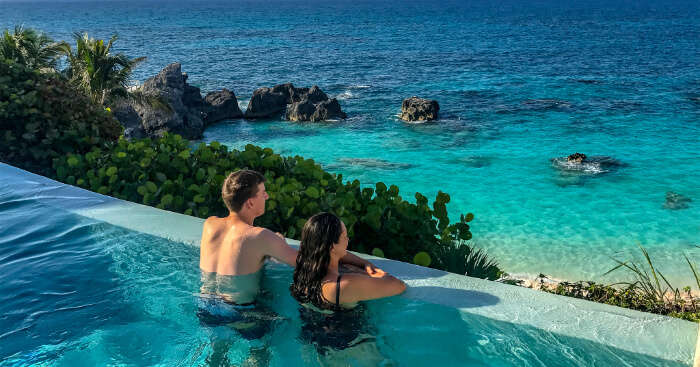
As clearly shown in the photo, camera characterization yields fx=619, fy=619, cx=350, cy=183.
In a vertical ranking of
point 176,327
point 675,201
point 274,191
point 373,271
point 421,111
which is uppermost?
point 421,111

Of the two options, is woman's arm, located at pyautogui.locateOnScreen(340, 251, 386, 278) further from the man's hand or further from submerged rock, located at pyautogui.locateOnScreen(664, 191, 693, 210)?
submerged rock, located at pyautogui.locateOnScreen(664, 191, 693, 210)

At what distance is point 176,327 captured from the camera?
18.4 feet

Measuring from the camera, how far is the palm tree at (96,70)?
20969 mm

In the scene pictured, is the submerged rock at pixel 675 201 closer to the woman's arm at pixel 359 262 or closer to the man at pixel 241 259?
the woman's arm at pixel 359 262

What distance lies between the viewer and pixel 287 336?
5258 mm

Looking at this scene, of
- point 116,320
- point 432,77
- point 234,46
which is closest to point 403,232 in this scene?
point 116,320

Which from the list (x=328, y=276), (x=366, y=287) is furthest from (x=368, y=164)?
(x=328, y=276)

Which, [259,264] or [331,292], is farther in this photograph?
[259,264]

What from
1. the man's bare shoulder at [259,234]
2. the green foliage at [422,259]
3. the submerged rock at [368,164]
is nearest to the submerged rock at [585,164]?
the submerged rock at [368,164]

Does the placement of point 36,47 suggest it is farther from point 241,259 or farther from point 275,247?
point 275,247

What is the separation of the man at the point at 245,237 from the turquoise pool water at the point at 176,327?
0.40 meters

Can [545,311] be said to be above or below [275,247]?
below

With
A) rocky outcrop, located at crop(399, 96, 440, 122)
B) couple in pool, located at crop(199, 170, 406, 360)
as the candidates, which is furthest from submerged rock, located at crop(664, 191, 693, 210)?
couple in pool, located at crop(199, 170, 406, 360)

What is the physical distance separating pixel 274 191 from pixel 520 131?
78.2 ft
